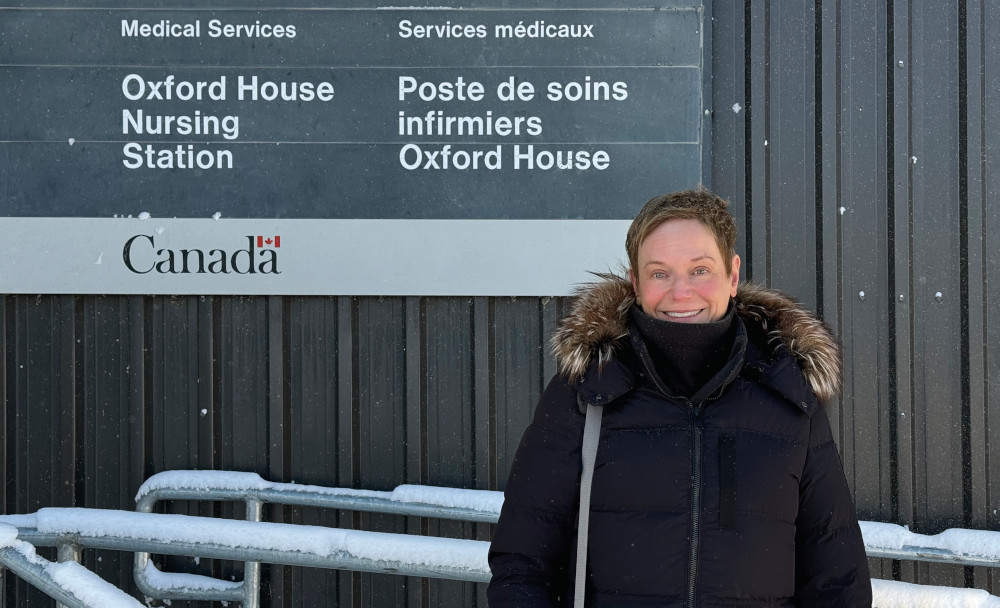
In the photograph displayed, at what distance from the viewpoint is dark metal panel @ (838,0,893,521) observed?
3654 mm

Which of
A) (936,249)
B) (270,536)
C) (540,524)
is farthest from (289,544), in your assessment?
(936,249)

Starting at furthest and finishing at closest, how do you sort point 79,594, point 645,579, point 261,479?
point 261,479 < point 79,594 < point 645,579

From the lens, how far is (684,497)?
1.65m

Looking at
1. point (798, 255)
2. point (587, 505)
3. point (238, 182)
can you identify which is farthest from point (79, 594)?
point (798, 255)

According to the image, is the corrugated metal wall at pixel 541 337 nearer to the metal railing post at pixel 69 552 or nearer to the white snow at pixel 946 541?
the white snow at pixel 946 541

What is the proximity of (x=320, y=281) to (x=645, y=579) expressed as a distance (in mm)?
2354

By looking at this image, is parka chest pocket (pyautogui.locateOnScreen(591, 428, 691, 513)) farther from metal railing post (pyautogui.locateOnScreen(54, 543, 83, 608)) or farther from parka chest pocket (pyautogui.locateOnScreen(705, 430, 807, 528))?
metal railing post (pyautogui.locateOnScreen(54, 543, 83, 608))

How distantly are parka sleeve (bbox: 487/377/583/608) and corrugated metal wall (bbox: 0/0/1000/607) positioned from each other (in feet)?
6.48

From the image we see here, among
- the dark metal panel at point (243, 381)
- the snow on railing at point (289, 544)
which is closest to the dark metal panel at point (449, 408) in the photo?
the dark metal panel at point (243, 381)

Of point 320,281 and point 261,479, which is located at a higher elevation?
point 320,281

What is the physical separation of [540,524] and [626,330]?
438mm

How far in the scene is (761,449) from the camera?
1700 millimetres

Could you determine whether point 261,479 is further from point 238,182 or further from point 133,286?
point 238,182

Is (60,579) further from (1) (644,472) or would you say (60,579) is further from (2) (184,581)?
(1) (644,472)
